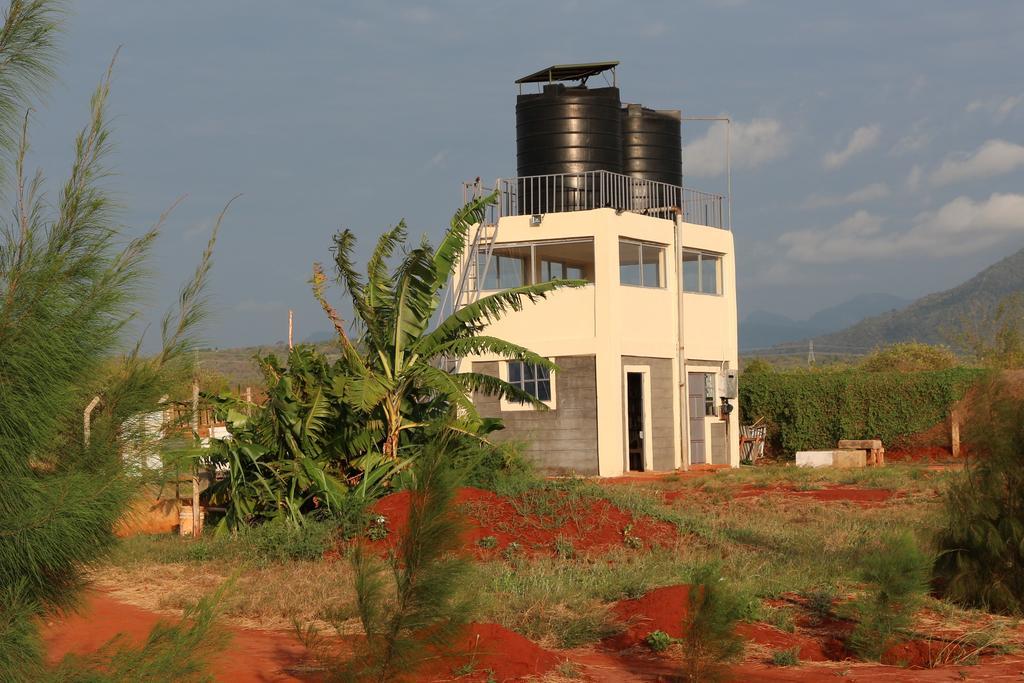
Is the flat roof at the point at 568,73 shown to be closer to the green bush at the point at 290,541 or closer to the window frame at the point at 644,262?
the window frame at the point at 644,262

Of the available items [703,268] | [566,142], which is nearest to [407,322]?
[566,142]

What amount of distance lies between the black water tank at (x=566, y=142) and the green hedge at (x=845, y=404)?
8982 millimetres

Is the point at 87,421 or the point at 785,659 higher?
the point at 87,421

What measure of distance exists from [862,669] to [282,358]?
1121cm

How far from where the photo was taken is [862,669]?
7898mm

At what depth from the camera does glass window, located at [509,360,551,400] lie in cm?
2445

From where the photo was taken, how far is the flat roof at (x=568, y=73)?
26703 mm

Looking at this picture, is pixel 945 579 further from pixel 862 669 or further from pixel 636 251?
pixel 636 251

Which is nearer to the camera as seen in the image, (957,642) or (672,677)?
(672,677)

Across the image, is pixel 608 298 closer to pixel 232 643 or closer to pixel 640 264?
pixel 640 264

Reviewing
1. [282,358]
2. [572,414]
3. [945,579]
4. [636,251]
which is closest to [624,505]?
[945,579]

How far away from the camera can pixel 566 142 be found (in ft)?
84.6

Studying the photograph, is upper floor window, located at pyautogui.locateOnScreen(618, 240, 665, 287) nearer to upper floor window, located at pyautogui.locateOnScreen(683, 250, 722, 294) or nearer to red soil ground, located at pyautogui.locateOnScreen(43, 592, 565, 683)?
upper floor window, located at pyautogui.locateOnScreen(683, 250, 722, 294)

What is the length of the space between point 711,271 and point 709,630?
71.5 feet
